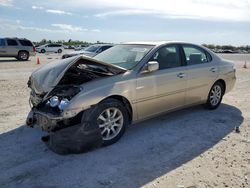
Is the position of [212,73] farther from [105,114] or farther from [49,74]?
[49,74]

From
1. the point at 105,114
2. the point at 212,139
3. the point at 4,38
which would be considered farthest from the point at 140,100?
the point at 4,38

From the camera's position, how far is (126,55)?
19.7 ft

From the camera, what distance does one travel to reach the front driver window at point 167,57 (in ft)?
19.2

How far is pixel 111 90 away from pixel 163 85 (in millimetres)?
1245

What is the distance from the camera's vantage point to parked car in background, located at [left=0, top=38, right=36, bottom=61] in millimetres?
25141

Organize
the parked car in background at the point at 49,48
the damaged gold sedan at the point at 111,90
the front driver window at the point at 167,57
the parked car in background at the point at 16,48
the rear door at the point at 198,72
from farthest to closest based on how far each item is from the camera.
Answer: the parked car in background at the point at 49,48 < the parked car in background at the point at 16,48 < the rear door at the point at 198,72 < the front driver window at the point at 167,57 < the damaged gold sedan at the point at 111,90

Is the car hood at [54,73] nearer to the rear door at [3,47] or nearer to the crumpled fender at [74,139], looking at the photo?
the crumpled fender at [74,139]

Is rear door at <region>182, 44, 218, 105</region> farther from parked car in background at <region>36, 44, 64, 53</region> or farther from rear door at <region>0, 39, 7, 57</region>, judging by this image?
parked car in background at <region>36, 44, 64, 53</region>

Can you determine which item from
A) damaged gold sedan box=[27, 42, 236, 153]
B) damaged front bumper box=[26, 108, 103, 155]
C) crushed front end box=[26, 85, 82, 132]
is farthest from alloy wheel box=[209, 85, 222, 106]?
crushed front end box=[26, 85, 82, 132]

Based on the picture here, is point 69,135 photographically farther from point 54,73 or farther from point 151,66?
point 151,66

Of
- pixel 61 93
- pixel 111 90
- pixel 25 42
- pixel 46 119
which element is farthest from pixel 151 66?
pixel 25 42

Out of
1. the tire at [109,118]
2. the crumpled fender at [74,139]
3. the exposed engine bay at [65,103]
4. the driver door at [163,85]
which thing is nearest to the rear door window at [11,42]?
the exposed engine bay at [65,103]

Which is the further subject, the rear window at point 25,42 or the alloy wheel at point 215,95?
the rear window at point 25,42

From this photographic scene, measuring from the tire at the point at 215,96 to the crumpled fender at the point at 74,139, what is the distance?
3.45 meters
